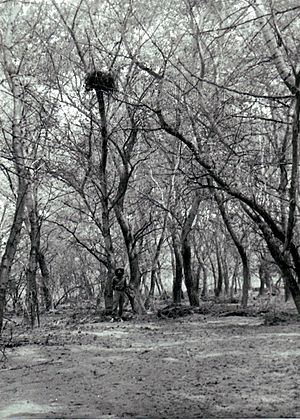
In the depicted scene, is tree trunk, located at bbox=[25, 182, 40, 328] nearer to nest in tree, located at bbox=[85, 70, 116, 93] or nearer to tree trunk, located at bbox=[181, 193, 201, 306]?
nest in tree, located at bbox=[85, 70, 116, 93]

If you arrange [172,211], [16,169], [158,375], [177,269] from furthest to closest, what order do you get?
[177,269], [172,211], [16,169], [158,375]

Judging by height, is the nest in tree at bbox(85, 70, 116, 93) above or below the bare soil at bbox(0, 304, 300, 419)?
above

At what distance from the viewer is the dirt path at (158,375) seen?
13.9 ft

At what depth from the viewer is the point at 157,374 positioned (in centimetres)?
558

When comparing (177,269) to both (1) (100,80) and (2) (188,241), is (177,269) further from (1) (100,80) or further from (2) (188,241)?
(1) (100,80)

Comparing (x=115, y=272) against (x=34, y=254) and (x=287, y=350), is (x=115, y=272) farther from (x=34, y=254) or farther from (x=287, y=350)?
(x=287, y=350)

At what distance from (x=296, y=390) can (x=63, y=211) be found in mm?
19957

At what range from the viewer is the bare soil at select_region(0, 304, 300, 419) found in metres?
4.25

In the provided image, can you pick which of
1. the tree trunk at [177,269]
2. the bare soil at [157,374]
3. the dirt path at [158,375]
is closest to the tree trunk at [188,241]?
the tree trunk at [177,269]

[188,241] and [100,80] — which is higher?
[100,80]

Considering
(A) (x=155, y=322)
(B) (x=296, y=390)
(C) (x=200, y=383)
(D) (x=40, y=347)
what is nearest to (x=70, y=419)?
(C) (x=200, y=383)

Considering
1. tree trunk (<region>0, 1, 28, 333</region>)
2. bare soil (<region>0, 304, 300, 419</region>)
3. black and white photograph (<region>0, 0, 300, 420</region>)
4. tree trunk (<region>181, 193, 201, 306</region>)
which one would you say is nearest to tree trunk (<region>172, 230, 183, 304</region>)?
black and white photograph (<region>0, 0, 300, 420</region>)

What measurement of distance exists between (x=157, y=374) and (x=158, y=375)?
0.18 feet

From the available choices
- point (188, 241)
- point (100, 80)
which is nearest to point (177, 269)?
point (188, 241)
